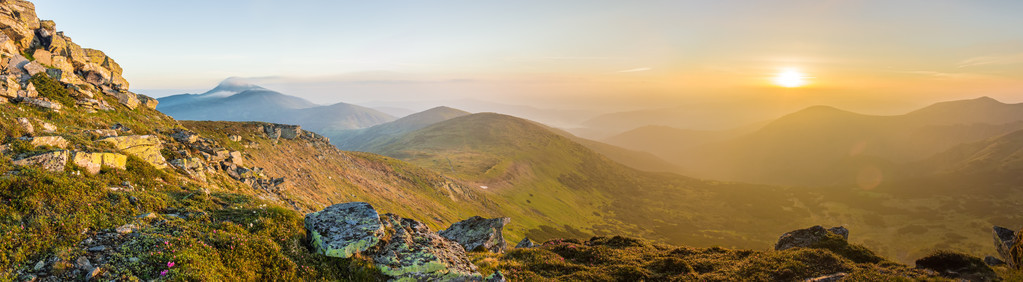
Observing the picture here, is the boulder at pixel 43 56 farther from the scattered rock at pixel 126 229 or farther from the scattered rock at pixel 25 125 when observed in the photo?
the scattered rock at pixel 126 229

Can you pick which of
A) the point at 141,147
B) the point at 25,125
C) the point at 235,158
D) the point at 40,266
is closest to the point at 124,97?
the point at 235,158

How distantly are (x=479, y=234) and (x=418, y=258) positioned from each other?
1643cm

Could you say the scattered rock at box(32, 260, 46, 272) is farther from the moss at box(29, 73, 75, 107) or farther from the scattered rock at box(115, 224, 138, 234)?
the moss at box(29, 73, 75, 107)

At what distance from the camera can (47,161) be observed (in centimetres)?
1655

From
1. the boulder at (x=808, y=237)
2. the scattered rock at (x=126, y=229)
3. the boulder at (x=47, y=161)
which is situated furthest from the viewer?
the boulder at (x=808, y=237)

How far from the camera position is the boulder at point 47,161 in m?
16.1

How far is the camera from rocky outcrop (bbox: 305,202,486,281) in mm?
15133

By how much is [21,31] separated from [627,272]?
62.8 meters

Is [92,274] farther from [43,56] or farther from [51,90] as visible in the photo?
[43,56]

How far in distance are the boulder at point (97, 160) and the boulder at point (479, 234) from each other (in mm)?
22377

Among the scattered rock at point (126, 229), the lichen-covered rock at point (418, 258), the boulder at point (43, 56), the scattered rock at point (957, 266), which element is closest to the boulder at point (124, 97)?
the boulder at point (43, 56)

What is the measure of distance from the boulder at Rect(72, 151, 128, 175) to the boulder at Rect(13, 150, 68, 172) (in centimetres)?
72

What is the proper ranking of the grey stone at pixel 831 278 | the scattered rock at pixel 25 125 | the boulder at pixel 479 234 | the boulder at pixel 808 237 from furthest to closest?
the boulder at pixel 479 234 < the boulder at pixel 808 237 < the scattered rock at pixel 25 125 < the grey stone at pixel 831 278

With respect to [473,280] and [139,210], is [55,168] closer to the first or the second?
[139,210]
